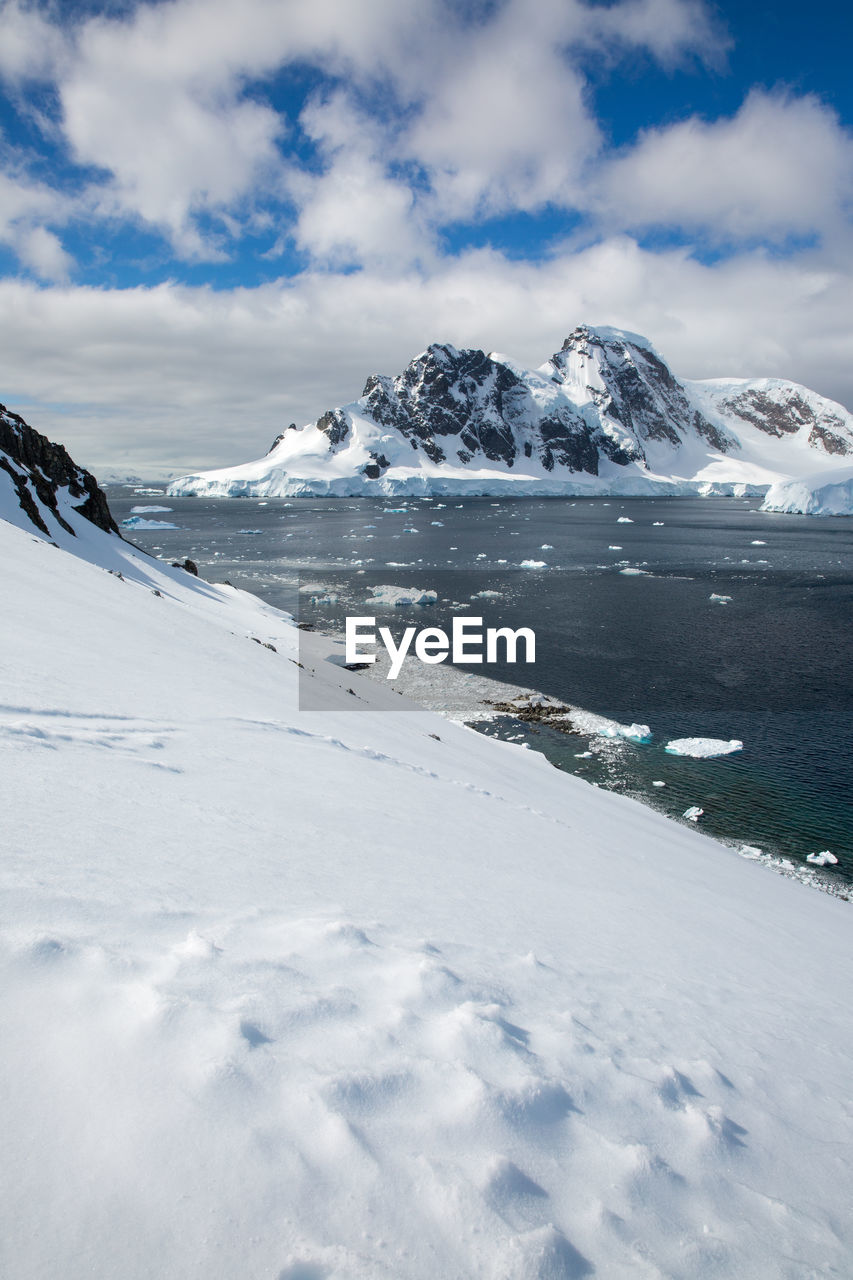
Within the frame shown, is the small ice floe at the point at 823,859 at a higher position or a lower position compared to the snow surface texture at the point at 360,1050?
lower

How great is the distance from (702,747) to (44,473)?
31110 millimetres

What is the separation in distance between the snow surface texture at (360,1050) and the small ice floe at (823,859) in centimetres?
959

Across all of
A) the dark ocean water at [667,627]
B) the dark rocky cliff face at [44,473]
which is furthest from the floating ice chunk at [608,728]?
the dark rocky cliff face at [44,473]

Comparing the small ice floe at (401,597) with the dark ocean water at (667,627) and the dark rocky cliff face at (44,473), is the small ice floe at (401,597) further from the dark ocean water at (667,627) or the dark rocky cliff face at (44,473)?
the dark rocky cliff face at (44,473)

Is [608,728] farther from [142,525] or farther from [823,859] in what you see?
[142,525]

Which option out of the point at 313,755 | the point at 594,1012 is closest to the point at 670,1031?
the point at 594,1012

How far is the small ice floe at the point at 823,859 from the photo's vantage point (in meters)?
14.6

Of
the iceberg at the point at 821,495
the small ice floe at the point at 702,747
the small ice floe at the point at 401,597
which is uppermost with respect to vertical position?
the iceberg at the point at 821,495

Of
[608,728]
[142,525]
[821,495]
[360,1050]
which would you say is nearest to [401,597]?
[608,728]

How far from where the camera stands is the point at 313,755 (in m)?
8.34

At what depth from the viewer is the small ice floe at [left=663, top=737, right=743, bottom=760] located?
20250 mm

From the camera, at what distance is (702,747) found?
20438 mm

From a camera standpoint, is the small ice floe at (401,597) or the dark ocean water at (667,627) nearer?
the dark ocean water at (667,627)

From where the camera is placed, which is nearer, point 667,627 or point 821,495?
point 667,627
